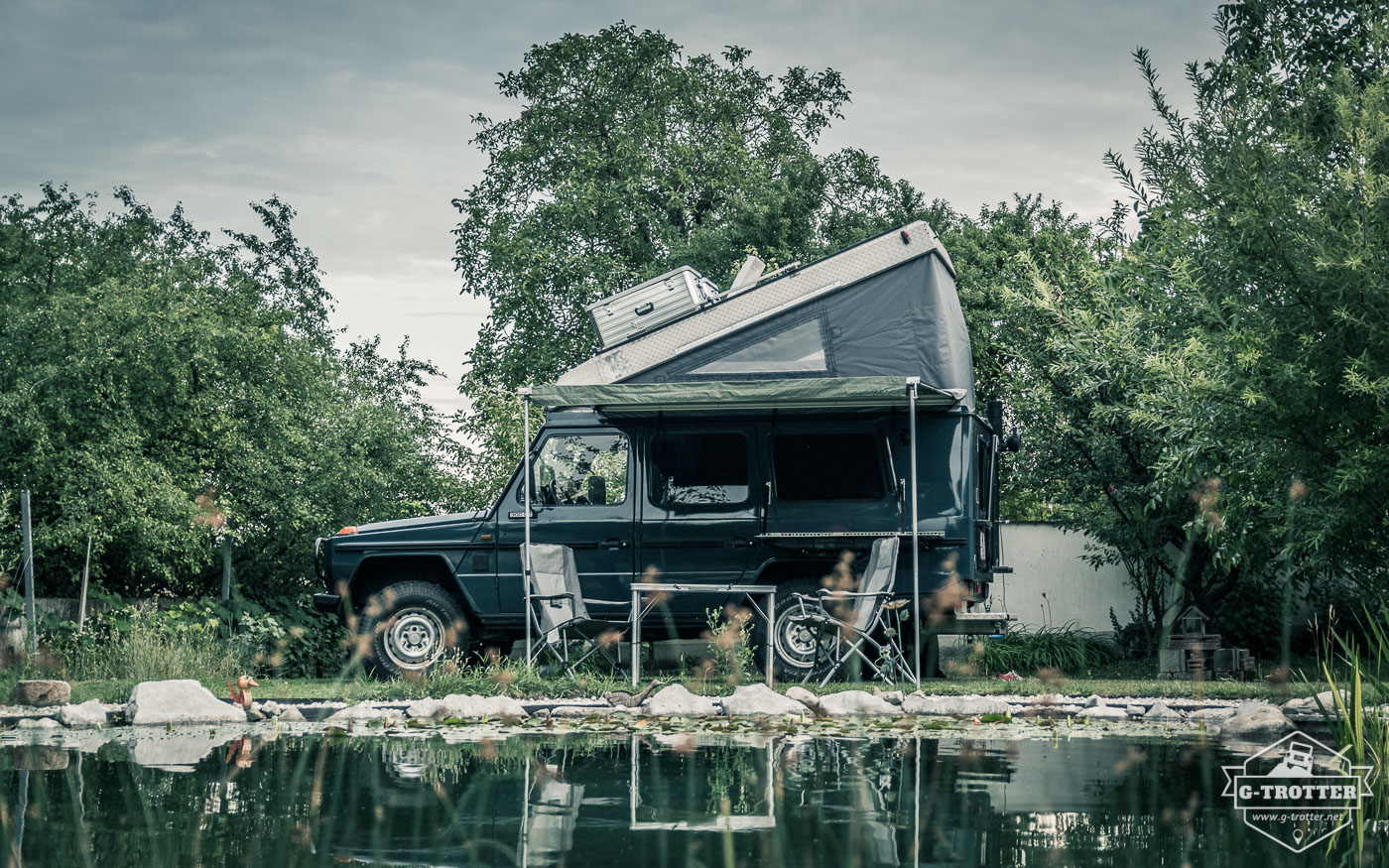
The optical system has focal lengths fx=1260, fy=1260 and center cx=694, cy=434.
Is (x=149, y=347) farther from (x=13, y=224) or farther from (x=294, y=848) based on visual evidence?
(x=13, y=224)

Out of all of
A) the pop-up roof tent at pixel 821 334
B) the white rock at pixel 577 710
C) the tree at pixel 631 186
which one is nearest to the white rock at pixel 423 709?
the white rock at pixel 577 710

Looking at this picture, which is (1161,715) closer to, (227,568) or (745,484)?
(745,484)

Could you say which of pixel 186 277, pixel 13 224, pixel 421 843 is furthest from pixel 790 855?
pixel 13 224

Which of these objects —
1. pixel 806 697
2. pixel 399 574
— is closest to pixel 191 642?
pixel 399 574

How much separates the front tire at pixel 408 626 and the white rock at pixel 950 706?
13.5 ft

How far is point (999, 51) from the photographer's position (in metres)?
13.8

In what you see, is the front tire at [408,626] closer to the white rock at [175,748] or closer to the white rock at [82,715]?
the white rock at [82,715]

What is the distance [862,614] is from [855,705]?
1.63 m

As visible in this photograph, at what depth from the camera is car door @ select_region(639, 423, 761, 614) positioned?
9.91 meters

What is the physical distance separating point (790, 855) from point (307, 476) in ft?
44.7

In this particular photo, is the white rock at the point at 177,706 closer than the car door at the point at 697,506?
Yes

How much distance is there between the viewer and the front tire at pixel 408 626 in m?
10.2

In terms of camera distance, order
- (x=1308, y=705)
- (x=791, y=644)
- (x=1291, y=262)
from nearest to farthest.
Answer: (x=1291, y=262) → (x=1308, y=705) → (x=791, y=644)

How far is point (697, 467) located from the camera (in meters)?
10.0
